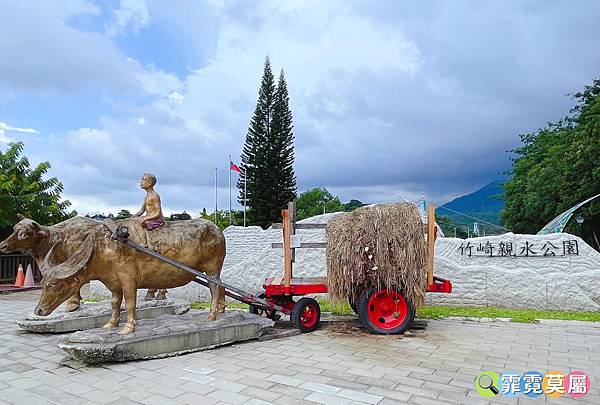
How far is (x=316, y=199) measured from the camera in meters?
60.9

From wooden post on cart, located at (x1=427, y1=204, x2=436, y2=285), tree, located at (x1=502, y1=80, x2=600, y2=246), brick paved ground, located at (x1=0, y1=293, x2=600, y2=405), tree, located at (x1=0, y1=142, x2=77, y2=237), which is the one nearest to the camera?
brick paved ground, located at (x1=0, y1=293, x2=600, y2=405)

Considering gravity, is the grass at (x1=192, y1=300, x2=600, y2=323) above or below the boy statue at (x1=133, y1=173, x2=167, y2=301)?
below

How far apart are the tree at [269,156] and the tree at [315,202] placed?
23.8 metres

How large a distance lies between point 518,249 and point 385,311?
A: 5.27 metres

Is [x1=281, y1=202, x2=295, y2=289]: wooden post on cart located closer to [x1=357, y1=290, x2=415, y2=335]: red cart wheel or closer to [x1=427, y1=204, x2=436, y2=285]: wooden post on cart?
[x1=357, y1=290, x2=415, y2=335]: red cart wheel

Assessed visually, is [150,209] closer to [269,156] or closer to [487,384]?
[487,384]

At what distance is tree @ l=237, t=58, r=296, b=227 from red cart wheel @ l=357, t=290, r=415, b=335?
2543 centimetres

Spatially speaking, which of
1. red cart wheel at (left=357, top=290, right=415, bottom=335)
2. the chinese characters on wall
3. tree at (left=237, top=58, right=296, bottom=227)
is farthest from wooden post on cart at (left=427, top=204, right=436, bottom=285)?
tree at (left=237, top=58, right=296, bottom=227)

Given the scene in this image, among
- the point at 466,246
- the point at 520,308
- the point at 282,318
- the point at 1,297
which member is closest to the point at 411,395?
the point at 282,318

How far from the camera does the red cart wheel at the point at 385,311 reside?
7.29 metres

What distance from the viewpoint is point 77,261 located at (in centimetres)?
592

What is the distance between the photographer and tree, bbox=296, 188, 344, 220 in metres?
58.2

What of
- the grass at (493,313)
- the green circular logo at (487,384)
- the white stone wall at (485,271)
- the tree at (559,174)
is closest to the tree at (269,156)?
the tree at (559,174)

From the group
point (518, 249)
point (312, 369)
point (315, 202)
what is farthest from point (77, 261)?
point (315, 202)
